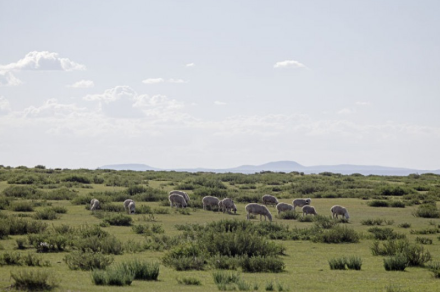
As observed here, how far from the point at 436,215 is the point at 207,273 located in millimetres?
19667

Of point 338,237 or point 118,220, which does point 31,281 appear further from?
point 118,220

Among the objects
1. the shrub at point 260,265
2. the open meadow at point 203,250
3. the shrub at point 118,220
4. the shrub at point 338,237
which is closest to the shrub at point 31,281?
the open meadow at point 203,250

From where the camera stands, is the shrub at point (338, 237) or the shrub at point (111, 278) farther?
the shrub at point (338, 237)

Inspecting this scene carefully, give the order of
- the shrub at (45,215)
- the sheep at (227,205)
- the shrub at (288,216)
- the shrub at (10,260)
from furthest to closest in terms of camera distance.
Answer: the sheep at (227,205)
the shrub at (288,216)
the shrub at (45,215)
the shrub at (10,260)

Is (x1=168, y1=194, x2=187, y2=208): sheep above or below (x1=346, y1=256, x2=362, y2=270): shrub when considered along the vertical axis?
above

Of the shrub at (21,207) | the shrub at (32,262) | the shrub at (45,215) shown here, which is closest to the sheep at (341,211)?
the shrub at (45,215)

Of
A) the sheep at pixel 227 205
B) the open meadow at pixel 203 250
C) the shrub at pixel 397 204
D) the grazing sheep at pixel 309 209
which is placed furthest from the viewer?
the shrub at pixel 397 204

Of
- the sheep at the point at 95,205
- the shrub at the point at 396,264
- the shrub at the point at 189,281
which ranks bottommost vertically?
the shrub at the point at 189,281

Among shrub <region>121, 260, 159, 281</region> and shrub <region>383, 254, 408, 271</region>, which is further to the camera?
shrub <region>383, 254, 408, 271</region>

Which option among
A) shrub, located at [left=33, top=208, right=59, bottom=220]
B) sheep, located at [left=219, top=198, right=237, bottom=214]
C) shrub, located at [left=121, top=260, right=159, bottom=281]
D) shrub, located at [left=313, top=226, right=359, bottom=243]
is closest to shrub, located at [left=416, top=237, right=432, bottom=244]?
shrub, located at [left=313, top=226, right=359, bottom=243]

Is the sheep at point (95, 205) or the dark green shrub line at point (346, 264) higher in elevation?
the sheep at point (95, 205)

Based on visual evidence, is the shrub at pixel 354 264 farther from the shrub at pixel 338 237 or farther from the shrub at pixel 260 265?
the shrub at pixel 338 237

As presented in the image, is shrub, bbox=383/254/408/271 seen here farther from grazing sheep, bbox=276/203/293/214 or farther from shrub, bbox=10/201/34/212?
shrub, bbox=10/201/34/212

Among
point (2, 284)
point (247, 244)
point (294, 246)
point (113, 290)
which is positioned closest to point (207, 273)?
point (247, 244)
